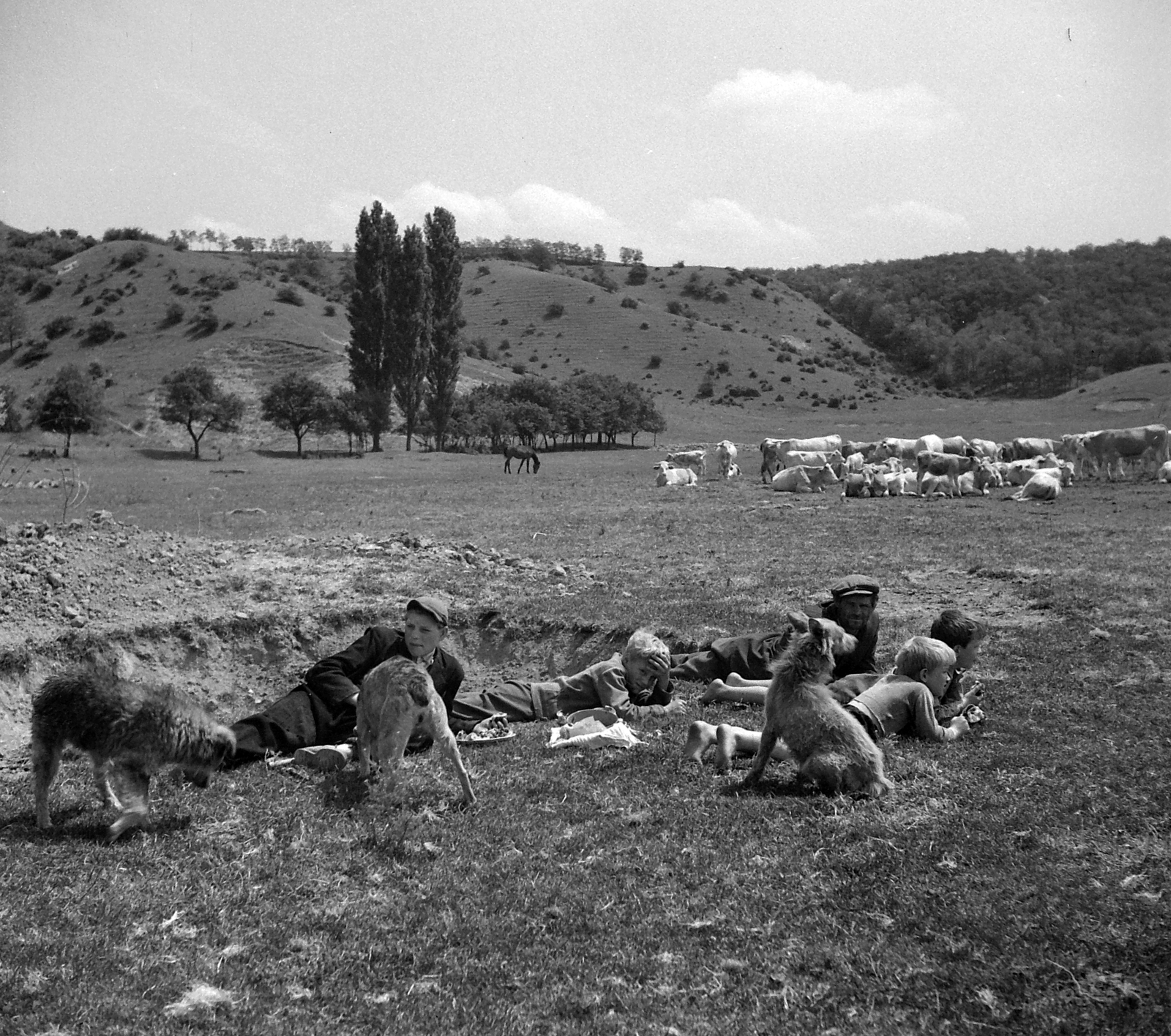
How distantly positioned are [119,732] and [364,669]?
2.64 meters

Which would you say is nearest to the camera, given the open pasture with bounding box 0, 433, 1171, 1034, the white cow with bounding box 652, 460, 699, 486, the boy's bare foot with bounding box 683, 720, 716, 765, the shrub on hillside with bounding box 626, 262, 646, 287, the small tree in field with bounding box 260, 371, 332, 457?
the open pasture with bounding box 0, 433, 1171, 1034

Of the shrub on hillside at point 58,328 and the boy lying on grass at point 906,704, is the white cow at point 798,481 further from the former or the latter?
the shrub on hillside at point 58,328

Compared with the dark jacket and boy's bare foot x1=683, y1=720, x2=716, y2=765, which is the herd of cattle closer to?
boy's bare foot x1=683, y1=720, x2=716, y2=765

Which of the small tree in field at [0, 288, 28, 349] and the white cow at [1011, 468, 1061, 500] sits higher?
the small tree in field at [0, 288, 28, 349]

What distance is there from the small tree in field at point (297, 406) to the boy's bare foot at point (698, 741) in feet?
212

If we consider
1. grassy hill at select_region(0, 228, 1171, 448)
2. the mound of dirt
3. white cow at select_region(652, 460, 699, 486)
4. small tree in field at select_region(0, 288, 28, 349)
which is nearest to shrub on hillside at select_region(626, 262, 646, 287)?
grassy hill at select_region(0, 228, 1171, 448)

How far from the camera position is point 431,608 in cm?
727

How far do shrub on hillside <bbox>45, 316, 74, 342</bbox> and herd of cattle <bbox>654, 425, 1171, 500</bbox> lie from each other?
285 feet

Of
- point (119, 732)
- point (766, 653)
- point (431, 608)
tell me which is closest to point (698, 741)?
point (431, 608)

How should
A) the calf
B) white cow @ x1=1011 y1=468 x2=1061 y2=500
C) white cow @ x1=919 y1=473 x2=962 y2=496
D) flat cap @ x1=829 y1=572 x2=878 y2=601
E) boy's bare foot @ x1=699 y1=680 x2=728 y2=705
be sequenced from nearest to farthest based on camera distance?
1. flat cap @ x1=829 y1=572 x2=878 y2=601
2. boy's bare foot @ x1=699 y1=680 x2=728 y2=705
3. white cow @ x1=1011 y1=468 x2=1061 y2=500
4. white cow @ x1=919 y1=473 x2=962 y2=496
5. the calf

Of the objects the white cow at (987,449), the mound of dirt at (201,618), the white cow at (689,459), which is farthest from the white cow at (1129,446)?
the mound of dirt at (201,618)

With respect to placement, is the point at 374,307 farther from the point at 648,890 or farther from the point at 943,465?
the point at 648,890

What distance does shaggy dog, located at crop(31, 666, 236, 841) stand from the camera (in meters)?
5.77

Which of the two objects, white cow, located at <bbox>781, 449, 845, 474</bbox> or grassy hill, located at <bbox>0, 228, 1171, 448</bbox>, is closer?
white cow, located at <bbox>781, 449, 845, 474</bbox>
